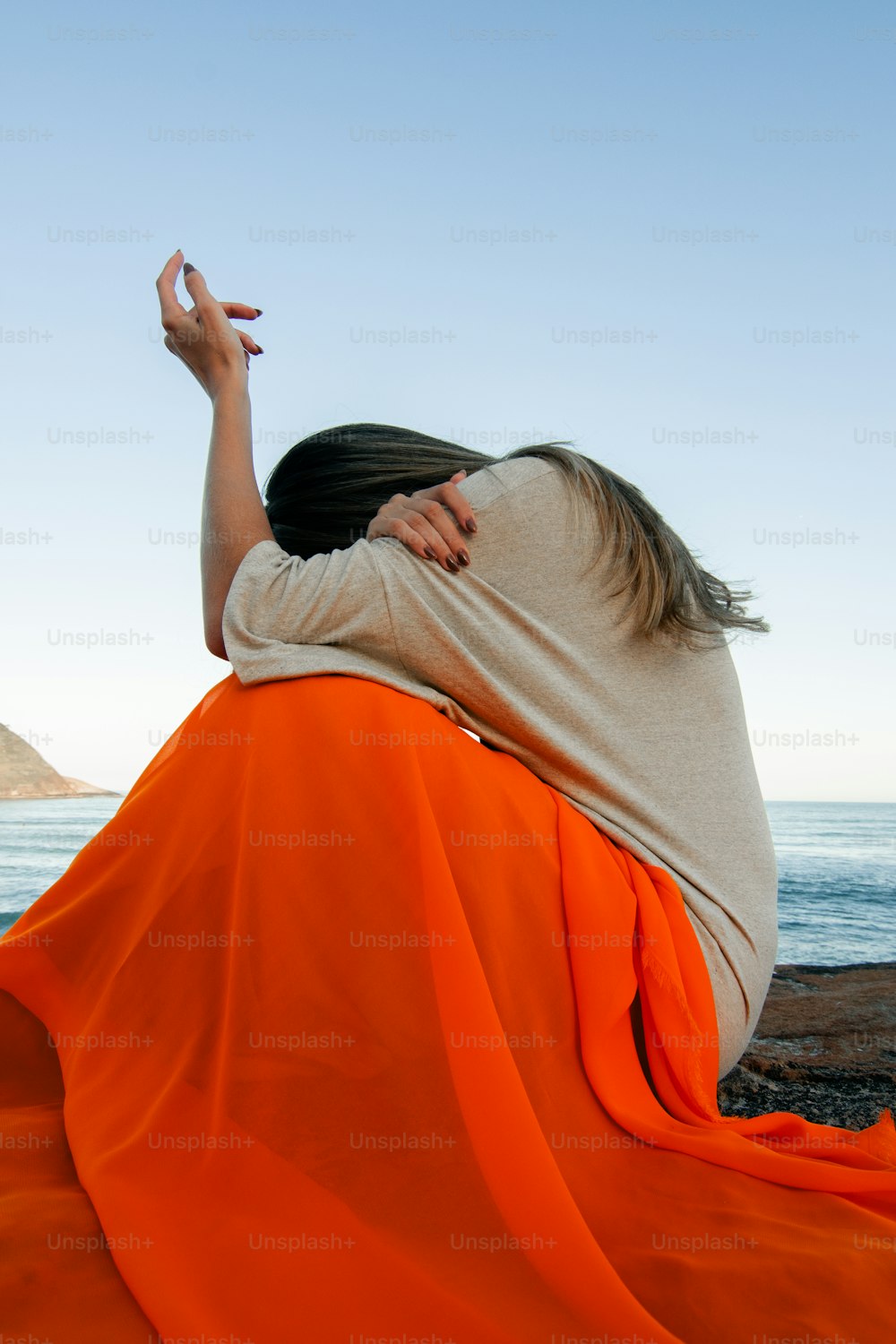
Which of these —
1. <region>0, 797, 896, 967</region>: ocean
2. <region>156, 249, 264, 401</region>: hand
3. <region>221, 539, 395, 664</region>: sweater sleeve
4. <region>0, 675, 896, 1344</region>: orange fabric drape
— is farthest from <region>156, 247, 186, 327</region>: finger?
<region>0, 797, 896, 967</region>: ocean

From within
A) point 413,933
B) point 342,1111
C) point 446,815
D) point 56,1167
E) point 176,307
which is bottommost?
point 56,1167

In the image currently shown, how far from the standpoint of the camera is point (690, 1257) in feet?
3.09

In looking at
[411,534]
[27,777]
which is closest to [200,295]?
[411,534]

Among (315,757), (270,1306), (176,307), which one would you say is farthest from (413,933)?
(176,307)

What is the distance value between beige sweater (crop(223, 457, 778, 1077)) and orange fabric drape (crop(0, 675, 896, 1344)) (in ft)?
0.25

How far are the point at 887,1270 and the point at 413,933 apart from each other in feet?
1.99

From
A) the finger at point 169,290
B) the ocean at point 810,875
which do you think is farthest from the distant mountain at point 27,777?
the finger at point 169,290

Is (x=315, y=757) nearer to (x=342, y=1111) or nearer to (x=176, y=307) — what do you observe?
(x=342, y=1111)

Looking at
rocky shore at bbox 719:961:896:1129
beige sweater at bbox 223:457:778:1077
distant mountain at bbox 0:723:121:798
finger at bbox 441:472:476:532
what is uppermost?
finger at bbox 441:472:476:532

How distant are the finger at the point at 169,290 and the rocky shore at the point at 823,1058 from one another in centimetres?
194

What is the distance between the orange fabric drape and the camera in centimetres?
89

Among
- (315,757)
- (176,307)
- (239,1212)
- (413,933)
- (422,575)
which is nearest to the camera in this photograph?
(239,1212)

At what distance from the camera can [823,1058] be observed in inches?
75.1

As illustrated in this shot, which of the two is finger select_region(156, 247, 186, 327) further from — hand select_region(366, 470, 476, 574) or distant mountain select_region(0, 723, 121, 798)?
distant mountain select_region(0, 723, 121, 798)
